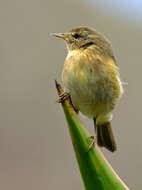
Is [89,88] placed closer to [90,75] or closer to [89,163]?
[90,75]

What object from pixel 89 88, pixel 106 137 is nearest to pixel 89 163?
pixel 89 88

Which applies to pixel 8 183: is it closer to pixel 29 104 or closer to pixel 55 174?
pixel 55 174

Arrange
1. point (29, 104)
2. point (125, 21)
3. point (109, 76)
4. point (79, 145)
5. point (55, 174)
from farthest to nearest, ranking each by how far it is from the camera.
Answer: point (125, 21), point (29, 104), point (55, 174), point (109, 76), point (79, 145)

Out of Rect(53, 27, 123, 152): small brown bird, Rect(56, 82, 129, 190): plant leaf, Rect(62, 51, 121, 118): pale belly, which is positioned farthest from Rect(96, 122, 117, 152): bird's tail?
Rect(56, 82, 129, 190): plant leaf

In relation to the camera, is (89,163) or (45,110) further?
(45,110)

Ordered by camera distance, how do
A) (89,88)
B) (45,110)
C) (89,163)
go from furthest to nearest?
(45,110), (89,88), (89,163)

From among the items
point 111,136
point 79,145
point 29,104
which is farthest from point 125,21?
point 79,145

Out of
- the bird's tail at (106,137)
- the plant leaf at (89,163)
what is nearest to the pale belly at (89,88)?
the bird's tail at (106,137)
